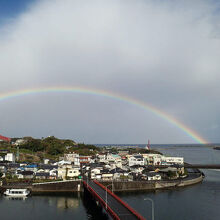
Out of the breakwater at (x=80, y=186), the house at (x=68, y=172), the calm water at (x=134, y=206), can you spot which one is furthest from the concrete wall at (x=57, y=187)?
the house at (x=68, y=172)

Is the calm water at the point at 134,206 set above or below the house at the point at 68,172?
below

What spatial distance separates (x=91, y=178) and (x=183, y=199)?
1024 cm

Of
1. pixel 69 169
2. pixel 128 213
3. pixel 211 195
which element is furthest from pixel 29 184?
pixel 211 195

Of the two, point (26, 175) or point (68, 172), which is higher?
point (68, 172)

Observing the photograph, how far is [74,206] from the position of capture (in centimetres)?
1862

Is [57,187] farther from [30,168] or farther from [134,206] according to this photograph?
[30,168]

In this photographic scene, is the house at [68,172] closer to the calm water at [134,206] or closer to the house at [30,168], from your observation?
the house at [30,168]

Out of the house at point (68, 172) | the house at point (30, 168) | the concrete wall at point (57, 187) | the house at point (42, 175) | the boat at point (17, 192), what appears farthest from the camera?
the house at point (30, 168)

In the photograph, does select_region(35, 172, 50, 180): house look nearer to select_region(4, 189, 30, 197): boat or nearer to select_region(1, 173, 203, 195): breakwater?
select_region(1, 173, 203, 195): breakwater

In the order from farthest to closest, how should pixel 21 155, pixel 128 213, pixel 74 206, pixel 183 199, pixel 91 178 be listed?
pixel 21 155
pixel 91 178
pixel 183 199
pixel 74 206
pixel 128 213

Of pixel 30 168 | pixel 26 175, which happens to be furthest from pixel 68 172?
pixel 30 168

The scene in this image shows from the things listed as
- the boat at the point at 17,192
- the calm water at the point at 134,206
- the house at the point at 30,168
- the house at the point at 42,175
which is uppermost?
the house at the point at 30,168

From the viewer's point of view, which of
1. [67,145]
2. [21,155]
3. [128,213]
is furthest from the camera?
[67,145]

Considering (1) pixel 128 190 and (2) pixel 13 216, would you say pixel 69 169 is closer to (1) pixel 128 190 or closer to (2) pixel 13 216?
(1) pixel 128 190
